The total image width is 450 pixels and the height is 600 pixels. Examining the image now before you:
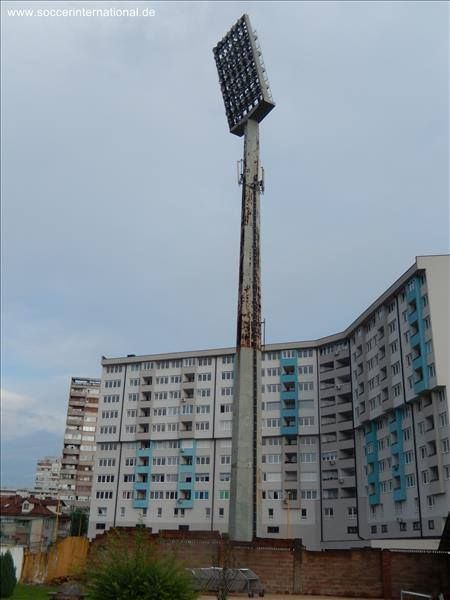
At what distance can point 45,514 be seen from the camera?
76.6 metres

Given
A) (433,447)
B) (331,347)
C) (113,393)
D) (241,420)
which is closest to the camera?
(241,420)

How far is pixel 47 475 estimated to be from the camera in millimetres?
173250

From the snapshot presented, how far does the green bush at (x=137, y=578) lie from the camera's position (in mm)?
11945

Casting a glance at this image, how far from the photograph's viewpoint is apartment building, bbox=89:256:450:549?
50.8 metres

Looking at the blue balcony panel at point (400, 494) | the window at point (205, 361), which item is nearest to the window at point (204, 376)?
the window at point (205, 361)

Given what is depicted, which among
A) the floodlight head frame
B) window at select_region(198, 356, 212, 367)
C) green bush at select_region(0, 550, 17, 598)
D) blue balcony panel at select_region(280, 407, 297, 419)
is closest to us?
green bush at select_region(0, 550, 17, 598)

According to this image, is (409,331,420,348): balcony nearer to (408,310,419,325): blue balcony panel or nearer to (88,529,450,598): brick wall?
(408,310,419,325): blue balcony panel

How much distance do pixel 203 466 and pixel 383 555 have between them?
48811 mm

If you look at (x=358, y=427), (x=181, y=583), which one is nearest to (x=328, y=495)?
(x=358, y=427)

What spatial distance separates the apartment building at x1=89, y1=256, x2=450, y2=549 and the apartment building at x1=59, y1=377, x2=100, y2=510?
119ft

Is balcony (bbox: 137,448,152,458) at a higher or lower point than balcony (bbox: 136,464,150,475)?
higher

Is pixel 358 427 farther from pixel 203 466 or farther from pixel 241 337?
pixel 241 337

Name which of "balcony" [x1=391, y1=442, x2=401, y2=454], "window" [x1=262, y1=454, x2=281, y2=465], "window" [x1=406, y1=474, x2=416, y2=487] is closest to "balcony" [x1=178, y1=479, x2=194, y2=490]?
"window" [x1=262, y1=454, x2=281, y2=465]

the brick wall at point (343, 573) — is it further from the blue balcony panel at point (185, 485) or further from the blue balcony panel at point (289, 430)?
the blue balcony panel at point (185, 485)
